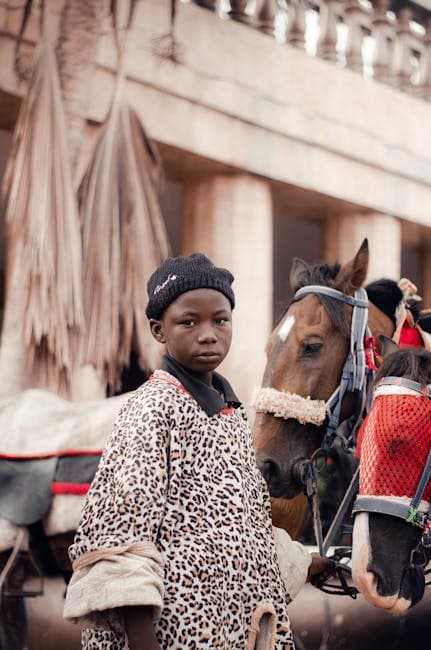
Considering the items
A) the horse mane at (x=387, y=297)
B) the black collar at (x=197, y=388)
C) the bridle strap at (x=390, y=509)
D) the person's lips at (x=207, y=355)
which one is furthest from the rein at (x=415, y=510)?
the horse mane at (x=387, y=297)

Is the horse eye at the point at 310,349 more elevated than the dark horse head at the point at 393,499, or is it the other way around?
the horse eye at the point at 310,349

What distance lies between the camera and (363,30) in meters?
7.34

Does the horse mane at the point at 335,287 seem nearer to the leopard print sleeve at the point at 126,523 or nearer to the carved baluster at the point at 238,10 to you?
the leopard print sleeve at the point at 126,523

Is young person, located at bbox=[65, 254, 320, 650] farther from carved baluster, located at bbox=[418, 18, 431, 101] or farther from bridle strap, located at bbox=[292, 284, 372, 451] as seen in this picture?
carved baluster, located at bbox=[418, 18, 431, 101]

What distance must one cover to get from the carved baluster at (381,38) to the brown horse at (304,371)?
3.89 metres

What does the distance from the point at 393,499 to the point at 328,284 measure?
4.56 ft

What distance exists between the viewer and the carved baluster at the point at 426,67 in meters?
7.72

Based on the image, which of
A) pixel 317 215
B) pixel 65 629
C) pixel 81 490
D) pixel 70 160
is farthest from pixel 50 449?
pixel 317 215

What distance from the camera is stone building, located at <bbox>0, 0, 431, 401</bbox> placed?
589 centimetres

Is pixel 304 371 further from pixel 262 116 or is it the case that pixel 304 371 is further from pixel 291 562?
pixel 262 116

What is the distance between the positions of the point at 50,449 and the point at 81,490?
26 centimetres

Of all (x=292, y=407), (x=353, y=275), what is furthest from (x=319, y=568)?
(x=353, y=275)

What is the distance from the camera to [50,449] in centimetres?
433

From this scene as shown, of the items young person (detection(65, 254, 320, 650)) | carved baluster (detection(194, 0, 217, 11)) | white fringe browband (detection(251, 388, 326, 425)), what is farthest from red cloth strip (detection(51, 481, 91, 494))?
carved baluster (detection(194, 0, 217, 11))
